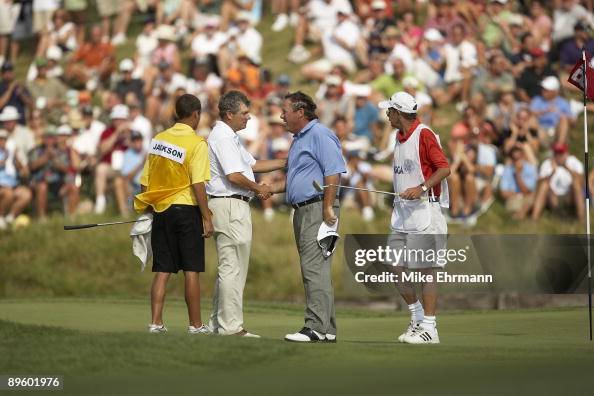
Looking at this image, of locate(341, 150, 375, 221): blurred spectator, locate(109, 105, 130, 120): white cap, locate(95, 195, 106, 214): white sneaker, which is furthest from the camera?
locate(109, 105, 130, 120): white cap

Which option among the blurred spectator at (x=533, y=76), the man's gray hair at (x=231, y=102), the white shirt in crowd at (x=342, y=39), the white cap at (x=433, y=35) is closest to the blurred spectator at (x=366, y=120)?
the white cap at (x=433, y=35)

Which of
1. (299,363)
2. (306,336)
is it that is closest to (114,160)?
(306,336)

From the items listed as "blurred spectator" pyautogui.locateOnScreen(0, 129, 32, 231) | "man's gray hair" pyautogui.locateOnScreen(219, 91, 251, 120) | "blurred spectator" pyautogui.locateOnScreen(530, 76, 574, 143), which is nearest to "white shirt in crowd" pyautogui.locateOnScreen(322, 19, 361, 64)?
"blurred spectator" pyautogui.locateOnScreen(530, 76, 574, 143)

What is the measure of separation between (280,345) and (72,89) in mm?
16183

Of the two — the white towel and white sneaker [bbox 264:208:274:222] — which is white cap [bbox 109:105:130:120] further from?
the white towel

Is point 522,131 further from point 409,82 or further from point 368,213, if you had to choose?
point 368,213

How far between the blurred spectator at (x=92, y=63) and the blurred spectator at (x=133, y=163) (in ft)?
12.4

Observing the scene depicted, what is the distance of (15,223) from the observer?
2370cm

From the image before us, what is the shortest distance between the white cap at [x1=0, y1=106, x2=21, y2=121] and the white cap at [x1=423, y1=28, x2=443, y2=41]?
272 inches

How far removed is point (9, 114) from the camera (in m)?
24.9

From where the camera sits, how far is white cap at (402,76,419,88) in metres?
23.4

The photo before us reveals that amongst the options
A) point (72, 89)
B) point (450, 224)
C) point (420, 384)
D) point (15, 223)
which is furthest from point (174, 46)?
point (420, 384)

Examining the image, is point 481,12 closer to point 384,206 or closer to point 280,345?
point 384,206

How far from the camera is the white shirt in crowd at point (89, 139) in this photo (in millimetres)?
24422
